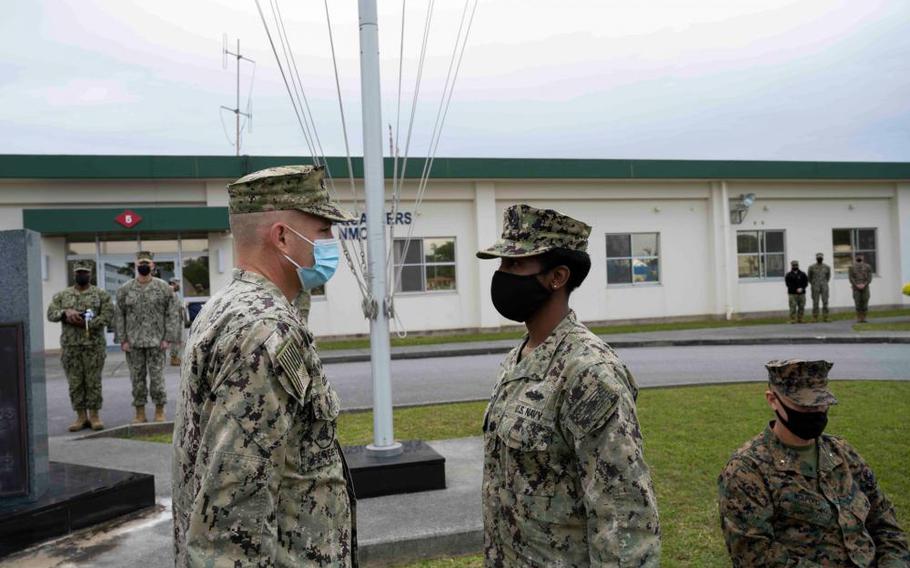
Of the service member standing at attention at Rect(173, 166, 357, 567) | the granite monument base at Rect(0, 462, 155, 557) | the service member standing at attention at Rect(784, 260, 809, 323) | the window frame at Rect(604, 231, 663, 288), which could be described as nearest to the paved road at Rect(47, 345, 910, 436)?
the granite monument base at Rect(0, 462, 155, 557)

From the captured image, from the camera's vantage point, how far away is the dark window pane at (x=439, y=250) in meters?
21.6

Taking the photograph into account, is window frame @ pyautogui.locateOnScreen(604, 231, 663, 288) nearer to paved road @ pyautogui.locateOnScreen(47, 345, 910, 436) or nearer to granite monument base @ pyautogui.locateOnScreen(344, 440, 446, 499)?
paved road @ pyautogui.locateOnScreen(47, 345, 910, 436)

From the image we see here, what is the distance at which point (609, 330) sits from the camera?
67.5 ft

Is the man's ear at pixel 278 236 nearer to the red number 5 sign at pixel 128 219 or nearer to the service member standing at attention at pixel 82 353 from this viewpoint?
the service member standing at attention at pixel 82 353

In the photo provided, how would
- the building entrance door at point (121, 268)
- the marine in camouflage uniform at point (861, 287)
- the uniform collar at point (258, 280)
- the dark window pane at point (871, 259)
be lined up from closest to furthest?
the uniform collar at point (258, 280), the building entrance door at point (121, 268), the marine in camouflage uniform at point (861, 287), the dark window pane at point (871, 259)

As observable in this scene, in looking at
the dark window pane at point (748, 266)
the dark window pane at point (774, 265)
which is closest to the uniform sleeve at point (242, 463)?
the dark window pane at point (748, 266)

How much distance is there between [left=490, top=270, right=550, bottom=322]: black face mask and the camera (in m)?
2.57

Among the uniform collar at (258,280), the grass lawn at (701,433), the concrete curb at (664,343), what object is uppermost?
the uniform collar at (258,280)

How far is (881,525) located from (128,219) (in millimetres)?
18018

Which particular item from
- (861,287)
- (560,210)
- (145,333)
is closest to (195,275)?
(560,210)

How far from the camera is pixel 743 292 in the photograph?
24344mm

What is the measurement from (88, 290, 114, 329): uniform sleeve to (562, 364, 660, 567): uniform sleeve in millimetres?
8226

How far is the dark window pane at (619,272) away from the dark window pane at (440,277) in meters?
5.17

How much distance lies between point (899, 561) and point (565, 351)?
200 centimetres
